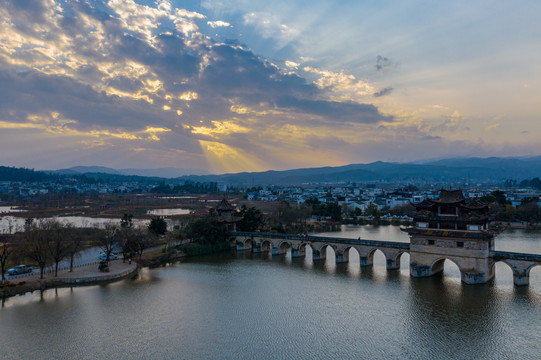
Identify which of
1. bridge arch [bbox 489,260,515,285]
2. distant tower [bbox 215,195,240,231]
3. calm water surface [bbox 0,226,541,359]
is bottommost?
calm water surface [bbox 0,226,541,359]

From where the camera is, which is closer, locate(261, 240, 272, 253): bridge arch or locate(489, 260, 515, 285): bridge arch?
locate(489, 260, 515, 285): bridge arch

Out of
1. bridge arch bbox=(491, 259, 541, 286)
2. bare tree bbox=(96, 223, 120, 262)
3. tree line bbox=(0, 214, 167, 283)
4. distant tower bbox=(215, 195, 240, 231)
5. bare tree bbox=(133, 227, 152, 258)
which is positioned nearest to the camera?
bridge arch bbox=(491, 259, 541, 286)

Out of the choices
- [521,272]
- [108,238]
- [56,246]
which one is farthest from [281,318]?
[108,238]

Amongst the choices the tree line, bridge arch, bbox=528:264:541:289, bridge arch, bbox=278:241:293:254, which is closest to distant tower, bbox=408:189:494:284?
bridge arch, bbox=528:264:541:289

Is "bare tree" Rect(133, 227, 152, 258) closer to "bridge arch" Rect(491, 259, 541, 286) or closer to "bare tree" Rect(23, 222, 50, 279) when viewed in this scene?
"bare tree" Rect(23, 222, 50, 279)

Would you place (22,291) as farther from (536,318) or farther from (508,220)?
(508,220)

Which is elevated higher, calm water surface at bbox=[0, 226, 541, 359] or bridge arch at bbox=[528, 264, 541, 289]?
bridge arch at bbox=[528, 264, 541, 289]

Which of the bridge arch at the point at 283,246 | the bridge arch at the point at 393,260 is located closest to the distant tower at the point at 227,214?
the bridge arch at the point at 283,246
